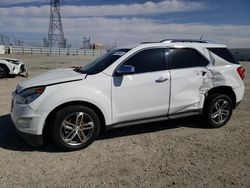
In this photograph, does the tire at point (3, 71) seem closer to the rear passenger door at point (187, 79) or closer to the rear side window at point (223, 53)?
the rear passenger door at point (187, 79)

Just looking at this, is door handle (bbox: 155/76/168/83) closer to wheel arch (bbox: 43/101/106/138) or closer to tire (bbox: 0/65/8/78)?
wheel arch (bbox: 43/101/106/138)

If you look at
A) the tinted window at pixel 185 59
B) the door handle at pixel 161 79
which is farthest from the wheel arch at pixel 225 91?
the door handle at pixel 161 79

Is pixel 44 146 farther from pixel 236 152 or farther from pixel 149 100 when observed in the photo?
pixel 236 152

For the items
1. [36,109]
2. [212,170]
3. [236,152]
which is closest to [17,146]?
[36,109]

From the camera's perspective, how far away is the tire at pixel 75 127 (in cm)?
448

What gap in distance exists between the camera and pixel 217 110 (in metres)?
5.84

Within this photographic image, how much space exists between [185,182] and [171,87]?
1.96 metres

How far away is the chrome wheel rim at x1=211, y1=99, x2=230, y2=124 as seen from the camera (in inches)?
228

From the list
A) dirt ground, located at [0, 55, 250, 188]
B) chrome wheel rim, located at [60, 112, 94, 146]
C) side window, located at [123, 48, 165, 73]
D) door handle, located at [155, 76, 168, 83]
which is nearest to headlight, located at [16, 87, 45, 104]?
chrome wheel rim, located at [60, 112, 94, 146]

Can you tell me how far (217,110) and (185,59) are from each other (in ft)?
4.22

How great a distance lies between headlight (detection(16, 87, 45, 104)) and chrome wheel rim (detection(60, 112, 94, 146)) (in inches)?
22.7

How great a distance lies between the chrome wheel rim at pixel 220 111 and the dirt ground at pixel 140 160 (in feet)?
0.68

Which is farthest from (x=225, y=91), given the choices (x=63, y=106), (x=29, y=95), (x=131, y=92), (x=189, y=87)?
(x=29, y=95)

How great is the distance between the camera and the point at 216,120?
230 inches
